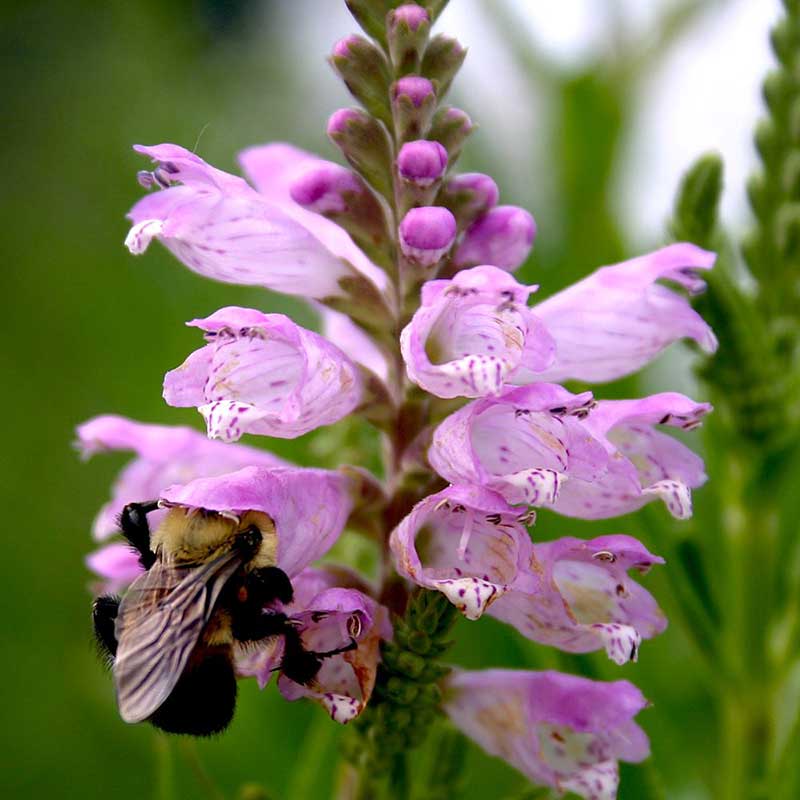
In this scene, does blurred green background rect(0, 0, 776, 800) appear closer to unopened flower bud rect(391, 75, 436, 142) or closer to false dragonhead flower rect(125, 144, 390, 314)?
false dragonhead flower rect(125, 144, 390, 314)

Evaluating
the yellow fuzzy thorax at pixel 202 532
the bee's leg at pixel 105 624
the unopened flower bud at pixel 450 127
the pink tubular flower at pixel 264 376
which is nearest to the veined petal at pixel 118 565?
the bee's leg at pixel 105 624

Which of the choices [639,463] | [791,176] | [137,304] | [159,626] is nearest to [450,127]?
[639,463]

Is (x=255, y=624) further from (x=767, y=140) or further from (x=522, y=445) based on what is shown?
(x=767, y=140)

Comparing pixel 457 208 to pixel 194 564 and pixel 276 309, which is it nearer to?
pixel 194 564

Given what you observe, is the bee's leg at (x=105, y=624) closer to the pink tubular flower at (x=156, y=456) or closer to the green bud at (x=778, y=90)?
the pink tubular flower at (x=156, y=456)

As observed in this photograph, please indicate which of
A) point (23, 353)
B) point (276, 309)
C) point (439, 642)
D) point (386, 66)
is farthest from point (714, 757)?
point (23, 353)
